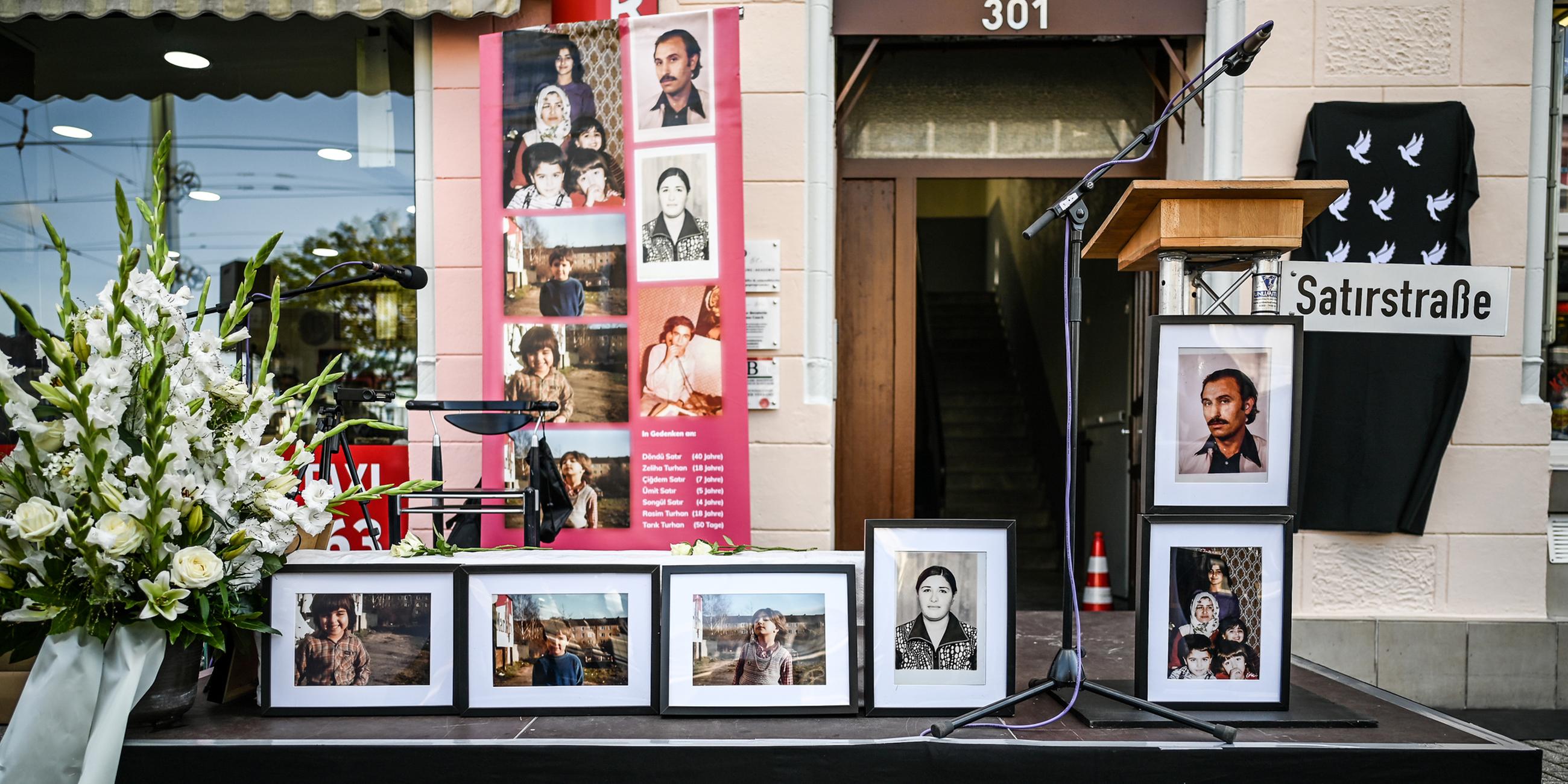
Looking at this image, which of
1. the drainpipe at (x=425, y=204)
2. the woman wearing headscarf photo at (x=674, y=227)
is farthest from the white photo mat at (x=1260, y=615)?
the drainpipe at (x=425, y=204)

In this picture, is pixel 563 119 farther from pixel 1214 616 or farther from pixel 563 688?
pixel 1214 616

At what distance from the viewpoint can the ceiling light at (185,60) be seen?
3.77 m

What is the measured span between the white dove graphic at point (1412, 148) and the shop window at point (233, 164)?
155 inches

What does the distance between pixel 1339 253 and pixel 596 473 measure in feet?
9.36

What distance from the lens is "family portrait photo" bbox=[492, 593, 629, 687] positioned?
1.63 meters

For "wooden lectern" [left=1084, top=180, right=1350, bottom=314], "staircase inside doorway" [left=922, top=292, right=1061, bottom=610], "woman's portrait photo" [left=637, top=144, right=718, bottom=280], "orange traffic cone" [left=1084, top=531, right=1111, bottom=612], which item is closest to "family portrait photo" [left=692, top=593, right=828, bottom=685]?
"wooden lectern" [left=1084, top=180, right=1350, bottom=314]

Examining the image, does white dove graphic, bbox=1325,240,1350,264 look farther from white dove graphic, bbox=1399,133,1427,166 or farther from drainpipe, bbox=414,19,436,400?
drainpipe, bbox=414,19,436,400

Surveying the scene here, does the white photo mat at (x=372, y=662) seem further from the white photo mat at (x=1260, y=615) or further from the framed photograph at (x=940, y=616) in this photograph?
the white photo mat at (x=1260, y=615)

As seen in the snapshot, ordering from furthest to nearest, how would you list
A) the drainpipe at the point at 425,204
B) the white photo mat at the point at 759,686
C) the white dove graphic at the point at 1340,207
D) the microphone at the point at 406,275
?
1. the drainpipe at the point at 425,204
2. the white dove graphic at the point at 1340,207
3. the microphone at the point at 406,275
4. the white photo mat at the point at 759,686

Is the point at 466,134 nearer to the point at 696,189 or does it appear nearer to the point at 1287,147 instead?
the point at 696,189

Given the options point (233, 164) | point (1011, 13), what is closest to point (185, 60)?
point (233, 164)

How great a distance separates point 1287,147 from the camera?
3.34 meters

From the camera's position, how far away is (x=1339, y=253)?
10.7 feet

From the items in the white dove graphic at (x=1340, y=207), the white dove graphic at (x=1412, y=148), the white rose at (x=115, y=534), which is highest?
the white dove graphic at (x=1412, y=148)
